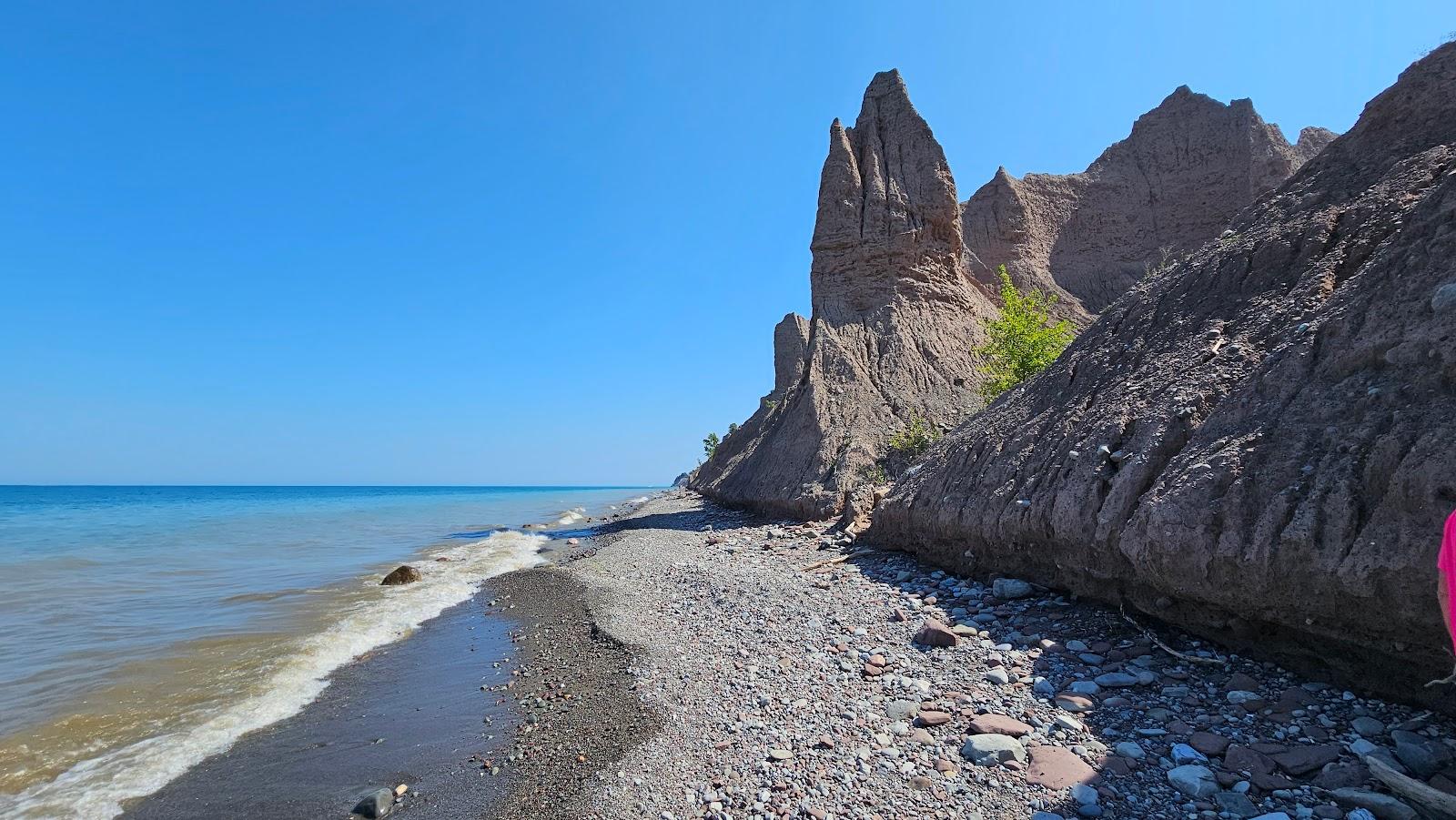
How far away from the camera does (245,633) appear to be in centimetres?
1048

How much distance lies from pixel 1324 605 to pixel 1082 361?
5879mm

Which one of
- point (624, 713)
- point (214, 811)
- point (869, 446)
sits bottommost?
point (214, 811)

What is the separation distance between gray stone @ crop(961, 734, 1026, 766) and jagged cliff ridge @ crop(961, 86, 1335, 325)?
3172 centimetres

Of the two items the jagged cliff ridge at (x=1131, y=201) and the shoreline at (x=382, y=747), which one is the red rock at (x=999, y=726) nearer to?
the shoreline at (x=382, y=747)

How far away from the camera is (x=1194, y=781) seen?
3680 millimetres

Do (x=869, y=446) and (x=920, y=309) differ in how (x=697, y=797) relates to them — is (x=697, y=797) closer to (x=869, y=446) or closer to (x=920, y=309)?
(x=869, y=446)

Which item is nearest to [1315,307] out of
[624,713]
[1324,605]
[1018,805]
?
[1324,605]

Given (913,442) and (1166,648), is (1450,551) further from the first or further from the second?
(913,442)

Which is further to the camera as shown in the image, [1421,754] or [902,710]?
[902,710]

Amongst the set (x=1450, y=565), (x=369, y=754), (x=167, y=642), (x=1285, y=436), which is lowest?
(x=369, y=754)

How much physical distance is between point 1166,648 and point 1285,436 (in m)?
2.06

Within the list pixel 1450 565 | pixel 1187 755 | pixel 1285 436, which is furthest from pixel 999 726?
pixel 1285 436

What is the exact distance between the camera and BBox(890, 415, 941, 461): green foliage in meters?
17.4

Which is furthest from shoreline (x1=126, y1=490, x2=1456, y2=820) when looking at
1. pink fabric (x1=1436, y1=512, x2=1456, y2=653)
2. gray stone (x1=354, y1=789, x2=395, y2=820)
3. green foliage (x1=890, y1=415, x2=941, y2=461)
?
green foliage (x1=890, y1=415, x2=941, y2=461)
